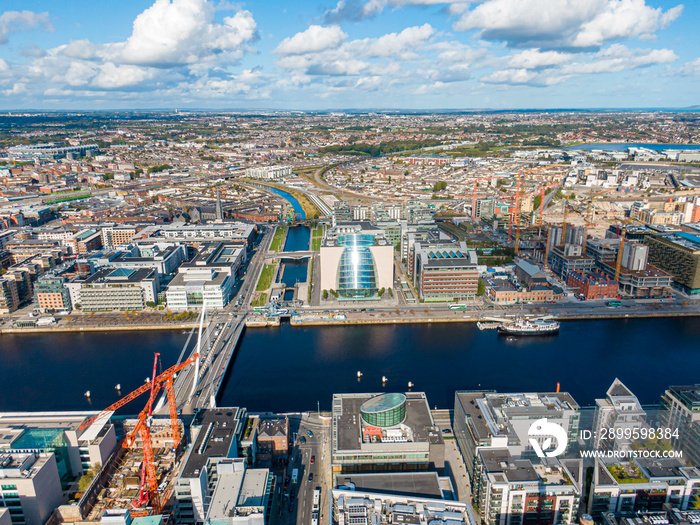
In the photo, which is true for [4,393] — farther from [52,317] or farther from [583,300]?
[583,300]

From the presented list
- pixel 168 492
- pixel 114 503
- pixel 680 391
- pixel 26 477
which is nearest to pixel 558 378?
pixel 680 391

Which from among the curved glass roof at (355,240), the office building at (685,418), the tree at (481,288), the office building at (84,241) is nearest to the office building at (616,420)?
the office building at (685,418)

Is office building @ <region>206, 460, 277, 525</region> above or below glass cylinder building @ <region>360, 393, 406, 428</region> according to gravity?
below

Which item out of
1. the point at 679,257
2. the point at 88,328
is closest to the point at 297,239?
the point at 88,328

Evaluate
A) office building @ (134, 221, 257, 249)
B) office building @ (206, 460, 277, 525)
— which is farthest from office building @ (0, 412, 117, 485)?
office building @ (134, 221, 257, 249)

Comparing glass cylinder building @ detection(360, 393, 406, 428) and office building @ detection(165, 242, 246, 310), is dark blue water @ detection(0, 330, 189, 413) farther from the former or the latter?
glass cylinder building @ detection(360, 393, 406, 428)

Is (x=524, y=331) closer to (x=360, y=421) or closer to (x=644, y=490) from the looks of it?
(x=644, y=490)
